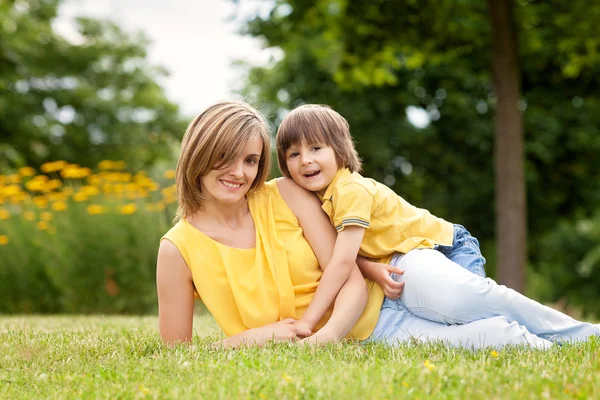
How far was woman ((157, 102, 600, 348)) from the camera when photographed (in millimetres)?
3193

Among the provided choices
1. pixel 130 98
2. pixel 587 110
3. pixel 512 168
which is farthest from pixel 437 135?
pixel 130 98

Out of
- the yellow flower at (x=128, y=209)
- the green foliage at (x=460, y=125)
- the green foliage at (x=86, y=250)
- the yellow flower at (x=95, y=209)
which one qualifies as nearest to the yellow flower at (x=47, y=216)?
the green foliage at (x=86, y=250)

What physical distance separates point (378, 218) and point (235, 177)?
781mm

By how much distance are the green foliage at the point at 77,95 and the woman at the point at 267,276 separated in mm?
15411

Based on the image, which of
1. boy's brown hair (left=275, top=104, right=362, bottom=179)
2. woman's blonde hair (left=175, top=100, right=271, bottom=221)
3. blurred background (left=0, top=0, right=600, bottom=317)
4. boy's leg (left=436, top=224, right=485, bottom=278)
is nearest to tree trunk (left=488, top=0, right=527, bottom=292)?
blurred background (left=0, top=0, right=600, bottom=317)

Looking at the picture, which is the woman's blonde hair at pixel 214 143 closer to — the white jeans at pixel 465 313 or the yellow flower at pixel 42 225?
the white jeans at pixel 465 313

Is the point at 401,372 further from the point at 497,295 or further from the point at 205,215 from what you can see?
the point at 205,215

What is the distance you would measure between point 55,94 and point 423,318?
756 inches

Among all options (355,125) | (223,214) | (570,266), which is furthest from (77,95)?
(223,214)

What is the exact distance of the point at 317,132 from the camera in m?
3.46

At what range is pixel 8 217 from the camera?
941 cm

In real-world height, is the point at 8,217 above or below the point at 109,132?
below

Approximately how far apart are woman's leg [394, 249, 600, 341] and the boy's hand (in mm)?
36

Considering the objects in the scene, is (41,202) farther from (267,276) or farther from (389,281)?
(389,281)
